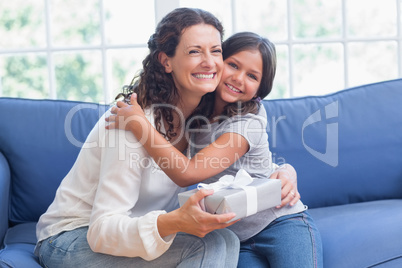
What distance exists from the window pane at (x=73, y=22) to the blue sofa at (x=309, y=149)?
15.1 feet

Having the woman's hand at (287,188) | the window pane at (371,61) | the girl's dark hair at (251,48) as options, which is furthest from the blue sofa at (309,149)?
the window pane at (371,61)

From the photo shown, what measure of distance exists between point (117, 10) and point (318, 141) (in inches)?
181

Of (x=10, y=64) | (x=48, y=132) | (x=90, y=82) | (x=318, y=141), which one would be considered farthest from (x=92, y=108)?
(x=10, y=64)

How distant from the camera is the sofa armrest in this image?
1.79 metres

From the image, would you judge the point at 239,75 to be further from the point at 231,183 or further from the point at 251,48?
the point at 231,183

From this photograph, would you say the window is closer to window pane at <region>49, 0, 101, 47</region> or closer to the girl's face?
window pane at <region>49, 0, 101, 47</region>

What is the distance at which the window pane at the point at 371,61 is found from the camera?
17.9 ft

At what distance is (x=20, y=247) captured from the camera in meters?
1.68

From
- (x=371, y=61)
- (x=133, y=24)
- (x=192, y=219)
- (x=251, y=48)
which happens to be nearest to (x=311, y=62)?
(x=371, y=61)

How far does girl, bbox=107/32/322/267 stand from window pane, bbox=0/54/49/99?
5.54 m

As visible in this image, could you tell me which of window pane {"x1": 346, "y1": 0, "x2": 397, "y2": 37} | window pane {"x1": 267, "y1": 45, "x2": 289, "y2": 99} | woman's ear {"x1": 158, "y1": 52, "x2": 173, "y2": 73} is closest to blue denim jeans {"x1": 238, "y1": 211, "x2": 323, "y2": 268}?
woman's ear {"x1": 158, "y1": 52, "x2": 173, "y2": 73}

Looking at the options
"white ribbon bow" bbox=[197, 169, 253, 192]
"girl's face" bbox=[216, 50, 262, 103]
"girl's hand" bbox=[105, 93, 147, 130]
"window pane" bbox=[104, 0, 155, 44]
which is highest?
"window pane" bbox=[104, 0, 155, 44]

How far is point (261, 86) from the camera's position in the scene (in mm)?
1794

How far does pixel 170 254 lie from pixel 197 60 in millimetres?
612
